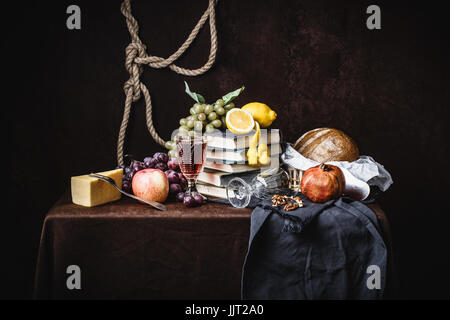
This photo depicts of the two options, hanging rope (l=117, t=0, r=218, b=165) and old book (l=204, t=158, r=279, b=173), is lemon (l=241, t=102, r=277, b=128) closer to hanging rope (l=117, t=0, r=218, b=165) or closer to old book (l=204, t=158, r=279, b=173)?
old book (l=204, t=158, r=279, b=173)

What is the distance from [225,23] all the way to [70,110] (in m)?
0.92

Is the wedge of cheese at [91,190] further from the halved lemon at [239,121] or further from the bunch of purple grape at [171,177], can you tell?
the halved lemon at [239,121]

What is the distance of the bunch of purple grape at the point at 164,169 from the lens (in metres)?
1.44

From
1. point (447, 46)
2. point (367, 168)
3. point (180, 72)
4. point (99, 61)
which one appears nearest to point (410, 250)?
point (367, 168)

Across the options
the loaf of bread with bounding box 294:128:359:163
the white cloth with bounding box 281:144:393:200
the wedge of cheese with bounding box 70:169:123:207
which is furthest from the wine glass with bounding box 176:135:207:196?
the loaf of bread with bounding box 294:128:359:163

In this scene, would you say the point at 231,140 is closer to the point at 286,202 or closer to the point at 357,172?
the point at 286,202

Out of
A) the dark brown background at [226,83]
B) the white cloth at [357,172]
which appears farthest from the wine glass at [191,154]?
the dark brown background at [226,83]

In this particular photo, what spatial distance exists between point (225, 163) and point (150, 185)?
0.97 ft

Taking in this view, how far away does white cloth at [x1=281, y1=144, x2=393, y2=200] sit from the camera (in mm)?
1392

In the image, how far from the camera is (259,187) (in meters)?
1.38

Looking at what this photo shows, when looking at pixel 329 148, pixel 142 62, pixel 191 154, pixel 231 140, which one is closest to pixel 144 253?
pixel 191 154

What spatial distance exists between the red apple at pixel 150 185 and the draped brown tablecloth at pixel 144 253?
91 mm

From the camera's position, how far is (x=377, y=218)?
1216 mm

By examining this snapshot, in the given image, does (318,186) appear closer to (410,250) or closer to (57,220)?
(57,220)
